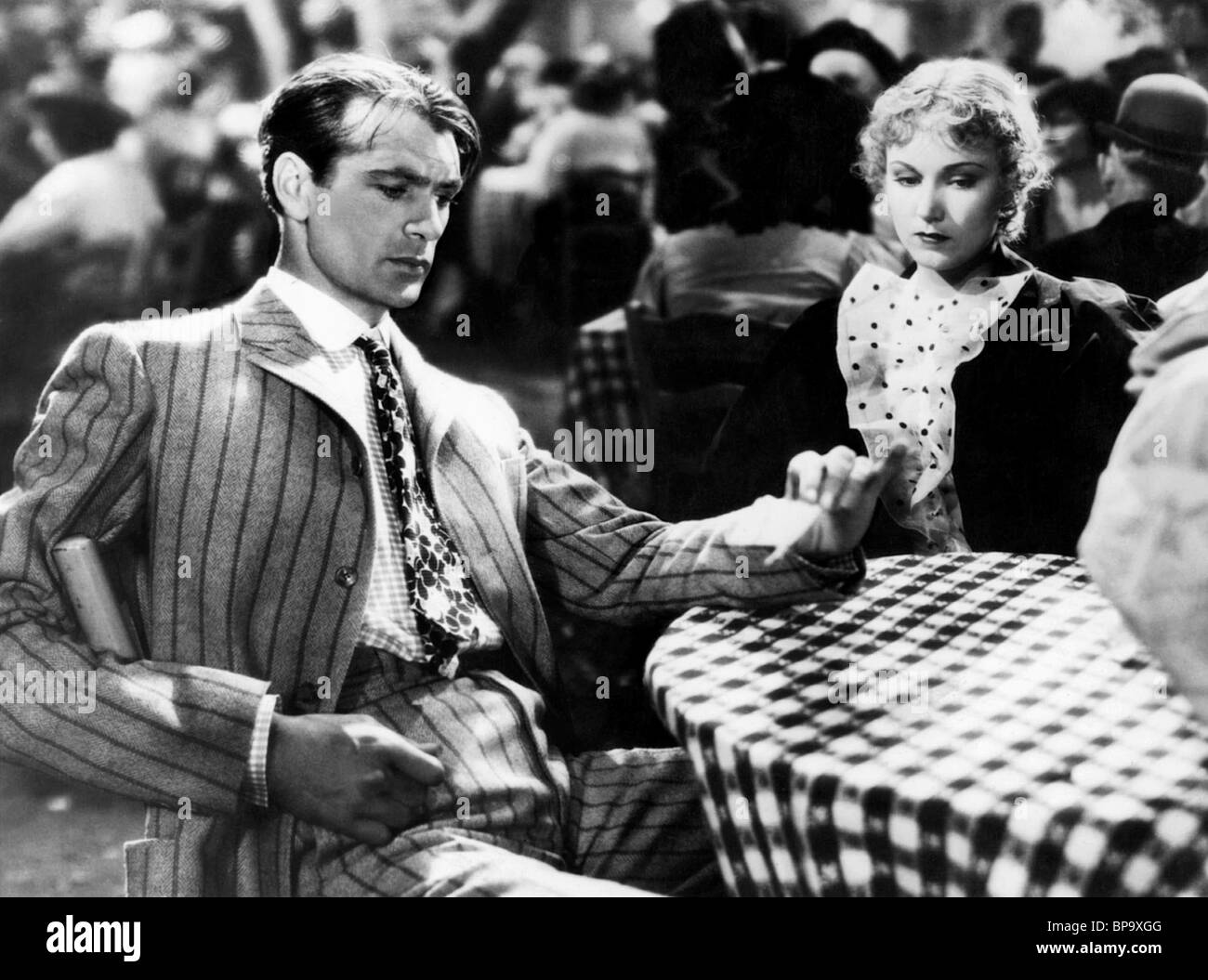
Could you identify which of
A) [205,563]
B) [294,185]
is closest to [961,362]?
[294,185]

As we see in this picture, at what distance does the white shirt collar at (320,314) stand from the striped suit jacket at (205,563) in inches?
1.1

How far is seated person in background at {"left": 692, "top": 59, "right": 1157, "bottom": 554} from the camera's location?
2609 mm

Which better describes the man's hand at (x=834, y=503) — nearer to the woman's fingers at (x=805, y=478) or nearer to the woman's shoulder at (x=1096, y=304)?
the woman's fingers at (x=805, y=478)

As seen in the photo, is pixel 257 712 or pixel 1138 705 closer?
pixel 1138 705

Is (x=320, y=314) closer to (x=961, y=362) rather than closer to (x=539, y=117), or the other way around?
(x=539, y=117)

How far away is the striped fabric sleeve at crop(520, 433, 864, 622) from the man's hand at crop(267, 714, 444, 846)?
0.46 meters

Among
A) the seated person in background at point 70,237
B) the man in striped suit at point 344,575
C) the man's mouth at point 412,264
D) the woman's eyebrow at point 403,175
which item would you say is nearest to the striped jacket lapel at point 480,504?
the man in striped suit at point 344,575

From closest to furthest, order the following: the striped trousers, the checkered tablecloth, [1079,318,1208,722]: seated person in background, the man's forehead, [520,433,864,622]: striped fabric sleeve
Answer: the checkered tablecloth → [1079,318,1208,722]: seated person in background → the striped trousers → [520,433,864,622]: striped fabric sleeve → the man's forehead

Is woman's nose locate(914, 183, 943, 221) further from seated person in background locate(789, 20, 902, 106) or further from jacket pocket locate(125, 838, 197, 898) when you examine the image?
jacket pocket locate(125, 838, 197, 898)

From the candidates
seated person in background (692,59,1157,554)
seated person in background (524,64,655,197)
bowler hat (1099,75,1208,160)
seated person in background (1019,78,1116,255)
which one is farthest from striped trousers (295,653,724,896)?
bowler hat (1099,75,1208,160)

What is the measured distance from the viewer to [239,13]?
8.75 feet

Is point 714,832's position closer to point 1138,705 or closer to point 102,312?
point 1138,705

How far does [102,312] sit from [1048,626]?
1.73m
